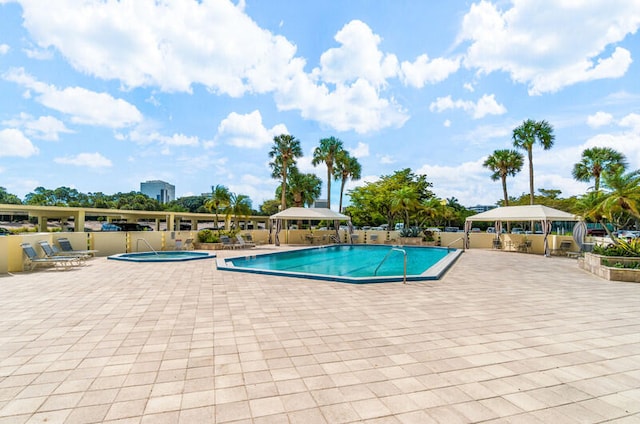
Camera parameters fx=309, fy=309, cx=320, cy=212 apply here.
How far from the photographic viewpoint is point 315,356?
3.31 metres

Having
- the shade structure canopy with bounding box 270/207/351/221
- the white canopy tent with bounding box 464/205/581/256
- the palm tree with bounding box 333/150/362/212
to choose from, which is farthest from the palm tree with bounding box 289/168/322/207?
the white canopy tent with bounding box 464/205/581/256

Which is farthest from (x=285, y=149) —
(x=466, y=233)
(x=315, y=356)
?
(x=315, y=356)

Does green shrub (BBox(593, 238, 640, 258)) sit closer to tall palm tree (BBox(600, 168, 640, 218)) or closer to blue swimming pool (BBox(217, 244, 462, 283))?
tall palm tree (BBox(600, 168, 640, 218))

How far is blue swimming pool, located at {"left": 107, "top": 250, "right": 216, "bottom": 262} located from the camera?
36.3 feet

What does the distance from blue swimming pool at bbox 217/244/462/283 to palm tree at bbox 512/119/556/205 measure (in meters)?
10.5

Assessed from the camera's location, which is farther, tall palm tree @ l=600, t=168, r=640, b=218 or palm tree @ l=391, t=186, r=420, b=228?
palm tree @ l=391, t=186, r=420, b=228

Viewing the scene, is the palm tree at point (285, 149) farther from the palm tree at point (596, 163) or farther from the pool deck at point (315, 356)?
the palm tree at point (596, 163)

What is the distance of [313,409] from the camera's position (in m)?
2.36

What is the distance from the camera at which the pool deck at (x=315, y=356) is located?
93.4 inches

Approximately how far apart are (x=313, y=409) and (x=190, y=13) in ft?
33.7

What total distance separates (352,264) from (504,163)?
18.0 metres

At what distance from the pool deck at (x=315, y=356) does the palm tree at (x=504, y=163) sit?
66.2 ft

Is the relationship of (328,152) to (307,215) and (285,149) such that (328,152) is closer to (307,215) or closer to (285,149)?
(285,149)

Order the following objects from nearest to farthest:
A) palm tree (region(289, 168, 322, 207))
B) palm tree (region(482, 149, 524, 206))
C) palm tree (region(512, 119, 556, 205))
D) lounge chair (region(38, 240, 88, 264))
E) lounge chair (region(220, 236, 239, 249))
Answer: lounge chair (region(38, 240, 88, 264)) < lounge chair (region(220, 236, 239, 249)) < palm tree (region(512, 119, 556, 205)) < palm tree (region(482, 149, 524, 206)) < palm tree (region(289, 168, 322, 207))
